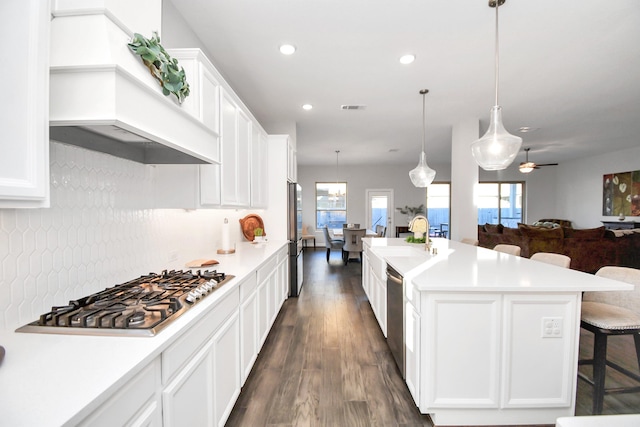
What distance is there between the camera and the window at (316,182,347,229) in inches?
375

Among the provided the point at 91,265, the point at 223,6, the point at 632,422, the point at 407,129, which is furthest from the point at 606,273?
the point at 407,129

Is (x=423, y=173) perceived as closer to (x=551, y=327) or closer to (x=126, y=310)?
(x=551, y=327)

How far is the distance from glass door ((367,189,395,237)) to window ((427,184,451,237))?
1.38m

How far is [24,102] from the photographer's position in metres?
0.75

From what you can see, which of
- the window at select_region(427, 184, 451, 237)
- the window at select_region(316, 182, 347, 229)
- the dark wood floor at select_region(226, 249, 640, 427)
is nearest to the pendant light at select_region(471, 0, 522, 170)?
the dark wood floor at select_region(226, 249, 640, 427)

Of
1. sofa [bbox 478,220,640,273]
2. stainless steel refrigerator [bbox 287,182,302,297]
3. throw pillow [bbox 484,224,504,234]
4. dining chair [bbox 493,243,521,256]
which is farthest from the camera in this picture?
throw pillow [bbox 484,224,504,234]

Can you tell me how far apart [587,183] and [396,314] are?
9.60m

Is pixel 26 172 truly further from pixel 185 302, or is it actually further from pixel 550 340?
pixel 550 340

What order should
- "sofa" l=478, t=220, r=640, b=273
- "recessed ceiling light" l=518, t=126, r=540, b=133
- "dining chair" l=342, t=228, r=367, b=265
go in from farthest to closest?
1. "dining chair" l=342, t=228, r=367, b=265
2. "recessed ceiling light" l=518, t=126, r=540, b=133
3. "sofa" l=478, t=220, r=640, b=273

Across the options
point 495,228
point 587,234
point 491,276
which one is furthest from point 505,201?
point 491,276

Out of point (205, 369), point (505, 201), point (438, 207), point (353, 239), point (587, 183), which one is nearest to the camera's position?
point (205, 369)

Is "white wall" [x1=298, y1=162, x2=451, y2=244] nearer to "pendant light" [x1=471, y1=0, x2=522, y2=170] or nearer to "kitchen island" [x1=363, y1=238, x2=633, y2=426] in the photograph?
"pendant light" [x1=471, y1=0, x2=522, y2=170]

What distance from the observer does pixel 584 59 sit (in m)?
2.81

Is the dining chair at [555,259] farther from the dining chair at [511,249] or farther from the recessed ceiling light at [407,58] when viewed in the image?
the recessed ceiling light at [407,58]
